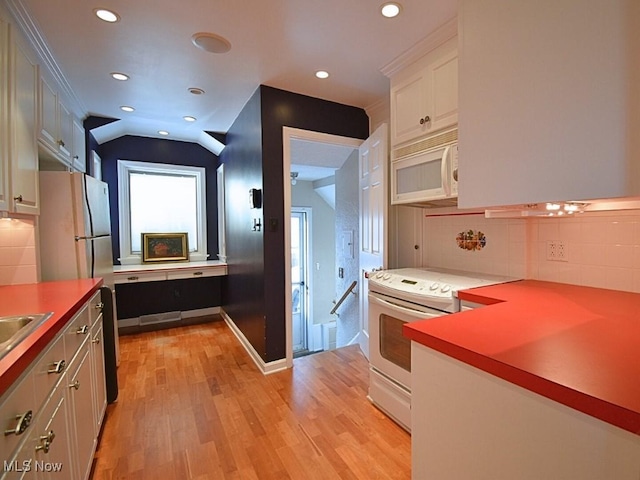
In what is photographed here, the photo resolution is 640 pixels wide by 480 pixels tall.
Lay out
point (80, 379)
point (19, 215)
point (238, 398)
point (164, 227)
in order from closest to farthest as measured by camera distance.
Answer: point (80, 379)
point (19, 215)
point (238, 398)
point (164, 227)

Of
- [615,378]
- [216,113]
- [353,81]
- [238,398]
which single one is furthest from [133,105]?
[615,378]

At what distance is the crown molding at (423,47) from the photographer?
1.81 meters

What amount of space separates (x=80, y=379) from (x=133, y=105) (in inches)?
107

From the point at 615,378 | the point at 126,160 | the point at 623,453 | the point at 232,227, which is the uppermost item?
the point at 126,160

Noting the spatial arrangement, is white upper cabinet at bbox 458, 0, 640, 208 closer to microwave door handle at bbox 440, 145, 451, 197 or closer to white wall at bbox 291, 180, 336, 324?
microwave door handle at bbox 440, 145, 451, 197

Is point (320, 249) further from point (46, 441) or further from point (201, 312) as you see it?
point (46, 441)

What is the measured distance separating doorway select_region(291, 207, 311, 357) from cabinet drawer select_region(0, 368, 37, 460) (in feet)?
15.7

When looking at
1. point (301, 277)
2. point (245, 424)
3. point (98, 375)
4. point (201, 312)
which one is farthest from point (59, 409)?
point (301, 277)

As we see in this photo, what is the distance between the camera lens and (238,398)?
7.54 feet

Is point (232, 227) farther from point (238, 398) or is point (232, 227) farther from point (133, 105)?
point (238, 398)

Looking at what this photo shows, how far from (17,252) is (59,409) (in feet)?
4.40

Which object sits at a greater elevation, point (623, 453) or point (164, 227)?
point (164, 227)

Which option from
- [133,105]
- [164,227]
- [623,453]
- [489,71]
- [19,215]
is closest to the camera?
[623,453]

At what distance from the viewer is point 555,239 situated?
5.64 ft
